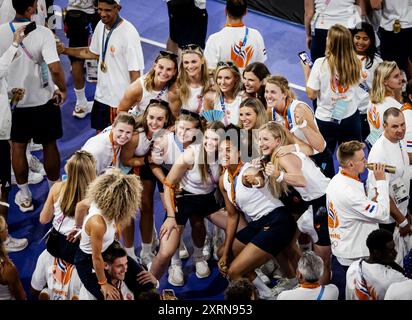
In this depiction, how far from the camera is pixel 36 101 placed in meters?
7.44

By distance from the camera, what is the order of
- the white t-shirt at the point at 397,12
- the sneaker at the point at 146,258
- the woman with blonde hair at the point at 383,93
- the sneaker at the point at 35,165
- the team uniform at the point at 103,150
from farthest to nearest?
the white t-shirt at the point at 397,12 < the sneaker at the point at 35,165 < the sneaker at the point at 146,258 < the woman with blonde hair at the point at 383,93 < the team uniform at the point at 103,150

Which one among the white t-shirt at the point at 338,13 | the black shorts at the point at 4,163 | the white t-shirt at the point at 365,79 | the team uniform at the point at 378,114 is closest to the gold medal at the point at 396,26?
the white t-shirt at the point at 338,13

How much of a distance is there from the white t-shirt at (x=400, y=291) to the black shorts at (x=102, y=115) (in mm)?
3474

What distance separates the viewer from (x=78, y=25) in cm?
902

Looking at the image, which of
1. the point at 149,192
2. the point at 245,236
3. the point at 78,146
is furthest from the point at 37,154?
the point at 245,236

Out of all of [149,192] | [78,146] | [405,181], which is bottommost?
[78,146]

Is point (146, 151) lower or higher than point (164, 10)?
higher

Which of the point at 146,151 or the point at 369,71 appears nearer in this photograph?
the point at 146,151

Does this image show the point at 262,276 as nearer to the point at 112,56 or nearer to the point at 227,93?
the point at 227,93

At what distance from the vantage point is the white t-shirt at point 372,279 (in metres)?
5.57

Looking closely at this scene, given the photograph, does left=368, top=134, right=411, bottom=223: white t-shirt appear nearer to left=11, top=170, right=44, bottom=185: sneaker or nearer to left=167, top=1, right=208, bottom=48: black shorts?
left=167, top=1, right=208, bottom=48: black shorts

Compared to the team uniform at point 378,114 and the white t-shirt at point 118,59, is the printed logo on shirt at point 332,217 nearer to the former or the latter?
the team uniform at point 378,114
